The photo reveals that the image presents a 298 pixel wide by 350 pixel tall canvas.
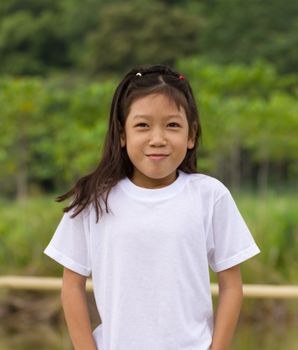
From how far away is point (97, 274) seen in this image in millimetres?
2105

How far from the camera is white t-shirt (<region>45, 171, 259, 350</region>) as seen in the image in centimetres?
205

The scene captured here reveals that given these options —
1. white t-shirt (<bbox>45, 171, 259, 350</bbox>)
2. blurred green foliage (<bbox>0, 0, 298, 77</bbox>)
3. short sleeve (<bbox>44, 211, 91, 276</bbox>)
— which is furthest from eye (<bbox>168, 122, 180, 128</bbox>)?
blurred green foliage (<bbox>0, 0, 298, 77</bbox>)

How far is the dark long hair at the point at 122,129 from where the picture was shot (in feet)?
6.95

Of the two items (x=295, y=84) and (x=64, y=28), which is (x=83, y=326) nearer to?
(x=295, y=84)

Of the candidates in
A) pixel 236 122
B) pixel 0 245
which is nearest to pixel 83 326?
pixel 0 245

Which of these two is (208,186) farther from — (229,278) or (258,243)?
(258,243)

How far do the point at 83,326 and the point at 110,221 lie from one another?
0.71ft

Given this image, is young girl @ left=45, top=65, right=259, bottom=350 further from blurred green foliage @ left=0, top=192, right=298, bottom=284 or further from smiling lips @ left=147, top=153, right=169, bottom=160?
blurred green foliage @ left=0, top=192, right=298, bottom=284

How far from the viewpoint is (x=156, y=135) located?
2.07 metres

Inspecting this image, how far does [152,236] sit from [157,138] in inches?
7.3

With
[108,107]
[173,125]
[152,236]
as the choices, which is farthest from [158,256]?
[108,107]

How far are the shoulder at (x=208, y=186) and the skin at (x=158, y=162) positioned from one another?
44 millimetres

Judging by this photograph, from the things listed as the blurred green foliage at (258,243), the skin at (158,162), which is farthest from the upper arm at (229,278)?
the blurred green foliage at (258,243)

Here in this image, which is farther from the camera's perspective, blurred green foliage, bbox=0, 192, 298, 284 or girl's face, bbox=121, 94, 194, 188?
blurred green foliage, bbox=0, 192, 298, 284
